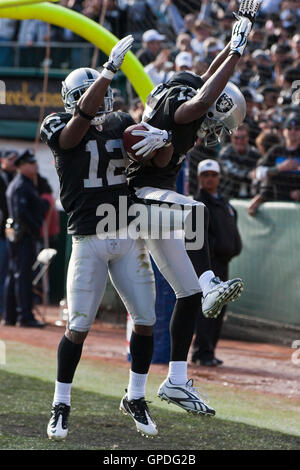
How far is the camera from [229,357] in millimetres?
9914

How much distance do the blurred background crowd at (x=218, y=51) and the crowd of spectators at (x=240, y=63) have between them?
0.04ft

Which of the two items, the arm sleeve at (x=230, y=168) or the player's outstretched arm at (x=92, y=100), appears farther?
the arm sleeve at (x=230, y=168)

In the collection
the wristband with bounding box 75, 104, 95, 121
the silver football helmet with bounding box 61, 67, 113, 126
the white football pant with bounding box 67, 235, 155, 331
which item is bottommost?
the white football pant with bounding box 67, 235, 155, 331

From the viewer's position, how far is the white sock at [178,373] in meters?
5.50

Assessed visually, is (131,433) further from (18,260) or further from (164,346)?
(18,260)

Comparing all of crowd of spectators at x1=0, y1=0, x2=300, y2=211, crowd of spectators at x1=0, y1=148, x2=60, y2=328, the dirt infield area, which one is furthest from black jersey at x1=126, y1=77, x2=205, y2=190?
crowd of spectators at x1=0, y1=148, x2=60, y2=328

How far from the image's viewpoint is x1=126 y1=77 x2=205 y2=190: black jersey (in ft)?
17.5

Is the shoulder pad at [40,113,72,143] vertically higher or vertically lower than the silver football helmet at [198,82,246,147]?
lower

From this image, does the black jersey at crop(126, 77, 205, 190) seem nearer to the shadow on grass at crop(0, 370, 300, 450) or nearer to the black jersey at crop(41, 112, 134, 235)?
the black jersey at crop(41, 112, 134, 235)

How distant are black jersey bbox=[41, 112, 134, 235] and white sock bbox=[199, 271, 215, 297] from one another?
0.64 metres

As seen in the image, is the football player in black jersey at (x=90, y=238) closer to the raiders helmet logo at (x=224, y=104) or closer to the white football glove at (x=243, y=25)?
the raiders helmet logo at (x=224, y=104)

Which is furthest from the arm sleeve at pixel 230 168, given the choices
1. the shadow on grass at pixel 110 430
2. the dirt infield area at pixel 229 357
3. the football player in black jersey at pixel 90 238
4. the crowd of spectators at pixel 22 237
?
the football player in black jersey at pixel 90 238

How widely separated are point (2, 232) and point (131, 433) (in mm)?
6362

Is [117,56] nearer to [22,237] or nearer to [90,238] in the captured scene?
[90,238]
